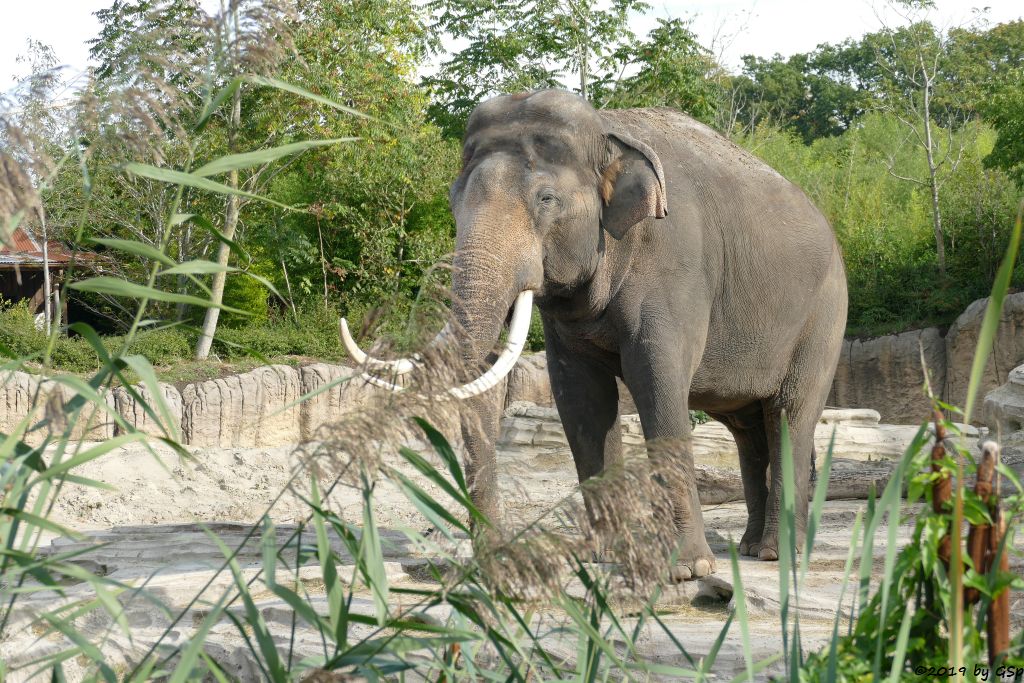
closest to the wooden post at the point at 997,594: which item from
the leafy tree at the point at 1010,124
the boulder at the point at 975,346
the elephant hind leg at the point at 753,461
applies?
the elephant hind leg at the point at 753,461

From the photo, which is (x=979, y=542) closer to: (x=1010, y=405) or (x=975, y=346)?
(x=1010, y=405)

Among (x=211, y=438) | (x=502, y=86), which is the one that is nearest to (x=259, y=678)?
(x=211, y=438)

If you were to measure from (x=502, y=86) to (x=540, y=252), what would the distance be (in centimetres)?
1101

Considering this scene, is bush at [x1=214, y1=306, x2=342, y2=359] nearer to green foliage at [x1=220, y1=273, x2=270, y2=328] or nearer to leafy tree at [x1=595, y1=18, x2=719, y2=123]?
green foliage at [x1=220, y1=273, x2=270, y2=328]

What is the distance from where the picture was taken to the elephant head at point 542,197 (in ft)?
14.1

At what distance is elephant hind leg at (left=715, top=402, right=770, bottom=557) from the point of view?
5.30 m

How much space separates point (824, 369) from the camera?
5.32m

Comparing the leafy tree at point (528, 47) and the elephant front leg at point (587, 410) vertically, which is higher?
the leafy tree at point (528, 47)

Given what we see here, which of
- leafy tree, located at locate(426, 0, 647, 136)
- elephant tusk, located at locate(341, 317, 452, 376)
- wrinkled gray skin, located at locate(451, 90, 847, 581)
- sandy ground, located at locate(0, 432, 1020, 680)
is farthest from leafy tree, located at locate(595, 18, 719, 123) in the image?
elephant tusk, located at locate(341, 317, 452, 376)

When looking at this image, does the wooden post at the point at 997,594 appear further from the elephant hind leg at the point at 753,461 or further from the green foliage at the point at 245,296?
the green foliage at the point at 245,296

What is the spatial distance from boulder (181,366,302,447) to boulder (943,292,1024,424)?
7.42 metres

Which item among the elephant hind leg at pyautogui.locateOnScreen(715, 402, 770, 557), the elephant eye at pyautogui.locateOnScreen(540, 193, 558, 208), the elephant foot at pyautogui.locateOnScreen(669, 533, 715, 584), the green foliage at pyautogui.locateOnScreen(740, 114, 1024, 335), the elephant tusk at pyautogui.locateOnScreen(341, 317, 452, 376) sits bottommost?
the elephant foot at pyautogui.locateOnScreen(669, 533, 715, 584)

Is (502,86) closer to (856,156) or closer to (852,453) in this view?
(852,453)

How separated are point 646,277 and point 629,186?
1.12 ft
